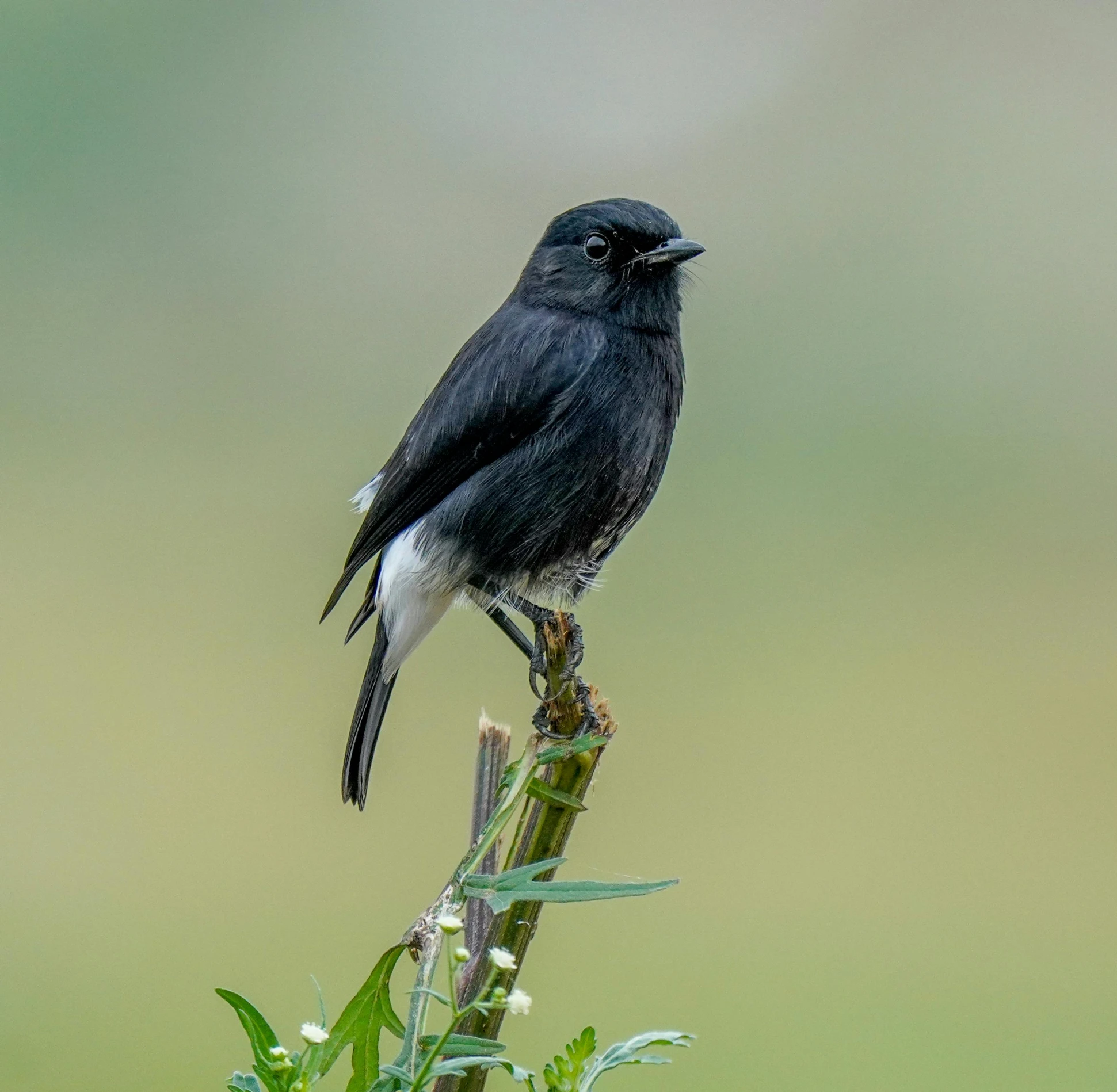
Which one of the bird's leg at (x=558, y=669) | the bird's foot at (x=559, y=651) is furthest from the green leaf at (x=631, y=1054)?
the bird's foot at (x=559, y=651)

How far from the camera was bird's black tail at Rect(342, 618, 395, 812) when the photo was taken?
8.07 feet

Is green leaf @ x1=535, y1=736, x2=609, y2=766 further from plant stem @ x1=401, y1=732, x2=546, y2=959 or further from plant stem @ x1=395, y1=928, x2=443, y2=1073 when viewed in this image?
plant stem @ x1=395, y1=928, x2=443, y2=1073

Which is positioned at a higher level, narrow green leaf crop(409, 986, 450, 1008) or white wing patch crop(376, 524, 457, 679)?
white wing patch crop(376, 524, 457, 679)

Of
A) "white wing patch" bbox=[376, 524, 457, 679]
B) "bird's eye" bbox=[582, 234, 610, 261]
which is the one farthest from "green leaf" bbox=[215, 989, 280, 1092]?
"bird's eye" bbox=[582, 234, 610, 261]

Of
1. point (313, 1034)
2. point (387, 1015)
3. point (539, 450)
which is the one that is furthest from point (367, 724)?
point (313, 1034)

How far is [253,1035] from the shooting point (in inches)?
28.8

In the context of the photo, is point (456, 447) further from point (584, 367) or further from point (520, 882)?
point (520, 882)

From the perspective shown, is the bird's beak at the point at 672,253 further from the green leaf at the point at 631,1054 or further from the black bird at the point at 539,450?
the green leaf at the point at 631,1054

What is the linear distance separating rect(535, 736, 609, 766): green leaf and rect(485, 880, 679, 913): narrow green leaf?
0.15 metres

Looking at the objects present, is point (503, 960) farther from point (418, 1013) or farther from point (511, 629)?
point (511, 629)

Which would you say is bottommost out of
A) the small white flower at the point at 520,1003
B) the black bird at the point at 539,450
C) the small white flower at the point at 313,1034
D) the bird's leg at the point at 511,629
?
the small white flower at the point at 313,1034

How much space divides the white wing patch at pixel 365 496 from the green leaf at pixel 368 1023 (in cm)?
213

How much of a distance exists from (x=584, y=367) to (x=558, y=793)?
5.34ft

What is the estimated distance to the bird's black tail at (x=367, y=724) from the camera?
2.46 metres
